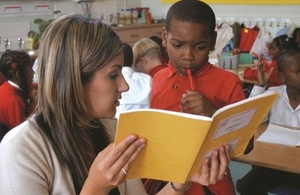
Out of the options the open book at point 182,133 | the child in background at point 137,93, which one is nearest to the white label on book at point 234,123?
the open book at point 182,133

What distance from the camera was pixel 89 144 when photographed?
1.23m

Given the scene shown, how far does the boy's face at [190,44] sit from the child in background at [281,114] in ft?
3.24

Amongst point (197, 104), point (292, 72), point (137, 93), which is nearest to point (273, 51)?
point (292, 72)

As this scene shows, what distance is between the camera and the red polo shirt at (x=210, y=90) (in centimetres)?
156

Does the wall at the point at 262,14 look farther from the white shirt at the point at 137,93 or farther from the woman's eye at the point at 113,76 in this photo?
the woman's eye at the point at 113,76

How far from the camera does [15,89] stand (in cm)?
287

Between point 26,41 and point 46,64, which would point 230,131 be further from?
point 26,41

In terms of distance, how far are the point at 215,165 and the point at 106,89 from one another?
38 cm

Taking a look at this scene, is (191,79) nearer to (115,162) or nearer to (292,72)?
(115,162)

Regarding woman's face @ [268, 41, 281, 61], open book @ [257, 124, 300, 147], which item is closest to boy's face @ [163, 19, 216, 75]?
open book @ [257, 124, 300, 147]

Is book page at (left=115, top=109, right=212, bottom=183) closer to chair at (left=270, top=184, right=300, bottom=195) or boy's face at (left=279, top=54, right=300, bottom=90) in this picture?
chair at (left=270, top=184, right=300, bottom=195)

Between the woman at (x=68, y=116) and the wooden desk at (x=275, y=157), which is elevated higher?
the woman at (x=68, y=116)

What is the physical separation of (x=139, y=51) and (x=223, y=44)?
7.78 ft

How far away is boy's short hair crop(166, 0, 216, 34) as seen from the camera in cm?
154
